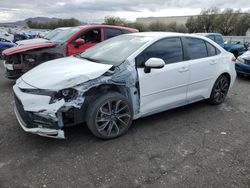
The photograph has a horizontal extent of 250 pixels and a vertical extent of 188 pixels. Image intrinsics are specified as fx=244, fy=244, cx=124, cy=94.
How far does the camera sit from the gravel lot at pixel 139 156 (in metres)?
2.79

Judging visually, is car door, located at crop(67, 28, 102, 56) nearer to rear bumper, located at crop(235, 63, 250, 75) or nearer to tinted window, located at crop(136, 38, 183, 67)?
tinted window, located at crop(136, 38, 183, 67)

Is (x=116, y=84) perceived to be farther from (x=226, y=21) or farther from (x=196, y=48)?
(x=226, y=21)

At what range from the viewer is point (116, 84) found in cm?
358

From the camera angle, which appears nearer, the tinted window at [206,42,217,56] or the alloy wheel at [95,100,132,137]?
the alloy wheel at [95,100,132,137]

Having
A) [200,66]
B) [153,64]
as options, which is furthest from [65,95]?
[200,66]

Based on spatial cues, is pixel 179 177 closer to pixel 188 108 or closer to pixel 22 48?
pixel 188 108

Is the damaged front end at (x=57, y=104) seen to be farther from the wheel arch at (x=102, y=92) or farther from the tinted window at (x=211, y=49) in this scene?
the tinted window at (x=211, y=49)

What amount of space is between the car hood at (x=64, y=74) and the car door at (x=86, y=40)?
9.89 feet

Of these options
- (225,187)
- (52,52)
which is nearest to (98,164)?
(225,187)

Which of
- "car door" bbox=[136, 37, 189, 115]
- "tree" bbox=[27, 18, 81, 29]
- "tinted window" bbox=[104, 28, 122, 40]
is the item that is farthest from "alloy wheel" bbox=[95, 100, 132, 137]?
"tree" bbox=[27, 18, 81, 29]

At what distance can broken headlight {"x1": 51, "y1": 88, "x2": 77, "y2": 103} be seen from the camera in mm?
3145

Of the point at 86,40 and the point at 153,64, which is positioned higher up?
the point at 86,40

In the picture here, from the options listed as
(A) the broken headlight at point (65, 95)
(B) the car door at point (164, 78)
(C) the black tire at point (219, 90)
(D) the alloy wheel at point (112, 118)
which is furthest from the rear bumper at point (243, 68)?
(A) the broken headlight at point (65, 95)

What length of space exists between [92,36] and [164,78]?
4.04 m
